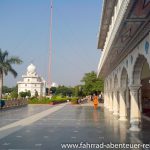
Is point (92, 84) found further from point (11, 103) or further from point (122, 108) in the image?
point (122, 108)

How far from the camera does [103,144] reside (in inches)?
468

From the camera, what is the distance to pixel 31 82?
113 meters

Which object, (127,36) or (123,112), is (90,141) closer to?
(127,36)

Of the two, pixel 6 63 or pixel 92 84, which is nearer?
pixel 6 63

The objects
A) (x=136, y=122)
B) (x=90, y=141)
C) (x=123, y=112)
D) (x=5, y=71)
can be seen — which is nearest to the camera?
(x=90, y=141)

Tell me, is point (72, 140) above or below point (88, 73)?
below

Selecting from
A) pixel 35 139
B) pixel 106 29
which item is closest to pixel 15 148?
pixel 35 139

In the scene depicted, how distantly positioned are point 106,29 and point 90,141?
1812cm

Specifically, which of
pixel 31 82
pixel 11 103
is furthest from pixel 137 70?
pixel 31 82

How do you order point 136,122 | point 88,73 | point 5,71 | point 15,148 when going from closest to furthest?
point 15,148
point 136,122
point 5,71
point 88,73

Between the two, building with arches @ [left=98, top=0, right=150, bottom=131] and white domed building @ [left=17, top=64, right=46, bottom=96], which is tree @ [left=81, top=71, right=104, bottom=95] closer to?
white domed building @ [left=17, top=64, right=46, bottom=96]

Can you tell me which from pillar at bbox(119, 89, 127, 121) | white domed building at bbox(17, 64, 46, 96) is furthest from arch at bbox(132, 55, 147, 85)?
white domed building at bbox(17, 64, 46, 96)

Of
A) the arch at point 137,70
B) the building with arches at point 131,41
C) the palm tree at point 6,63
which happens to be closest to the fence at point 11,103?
the palm tree at point 6,63

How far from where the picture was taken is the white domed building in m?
110
